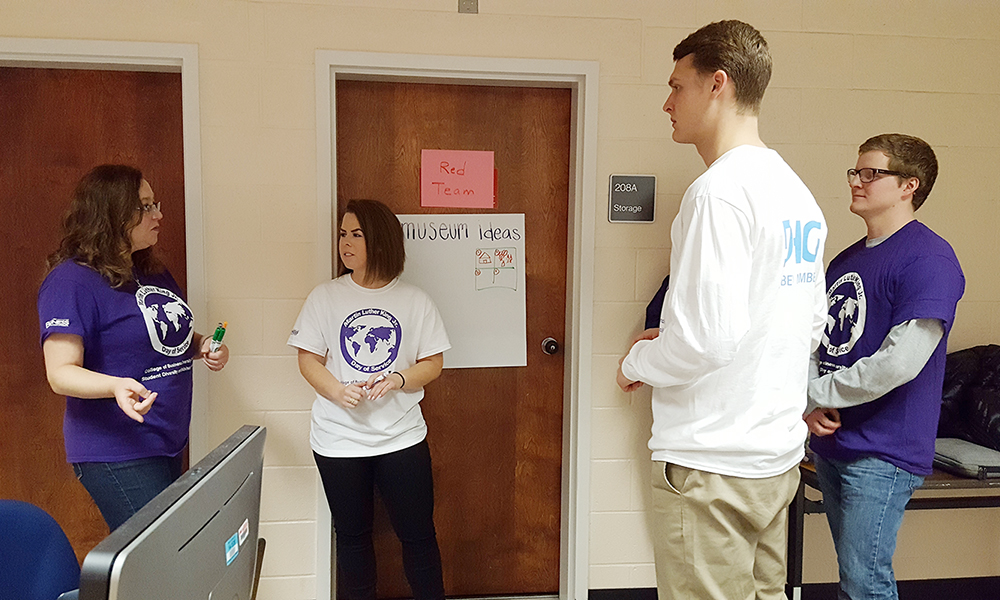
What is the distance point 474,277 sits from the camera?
7.83 feet

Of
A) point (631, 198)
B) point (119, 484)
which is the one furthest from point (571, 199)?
point (119, 484)

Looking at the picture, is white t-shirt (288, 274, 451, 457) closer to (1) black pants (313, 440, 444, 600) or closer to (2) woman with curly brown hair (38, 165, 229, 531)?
(1) black pants (313, 440, 444, 600)

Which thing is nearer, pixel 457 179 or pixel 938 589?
pixel 457 179

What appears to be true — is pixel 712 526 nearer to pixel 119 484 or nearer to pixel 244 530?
pixel 244 530

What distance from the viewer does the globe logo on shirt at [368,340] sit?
78.4 inches

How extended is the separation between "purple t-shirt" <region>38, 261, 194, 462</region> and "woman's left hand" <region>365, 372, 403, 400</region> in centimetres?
52

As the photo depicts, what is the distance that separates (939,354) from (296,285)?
6.23 ft

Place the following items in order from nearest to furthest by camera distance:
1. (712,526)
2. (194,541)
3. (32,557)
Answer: (194,541), (32,557), (712,526)

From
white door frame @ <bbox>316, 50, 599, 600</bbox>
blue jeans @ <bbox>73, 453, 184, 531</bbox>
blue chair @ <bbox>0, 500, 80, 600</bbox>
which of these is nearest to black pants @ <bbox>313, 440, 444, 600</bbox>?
white door frame @ <bbox>316, 50, 599, 600</bbox>

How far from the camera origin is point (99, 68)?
216 centimetres

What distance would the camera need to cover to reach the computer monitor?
599 mm

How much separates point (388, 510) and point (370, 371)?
450mm

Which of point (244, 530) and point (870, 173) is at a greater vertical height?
point (870, 173)

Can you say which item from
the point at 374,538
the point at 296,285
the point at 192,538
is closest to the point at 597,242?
the point at 296,285
